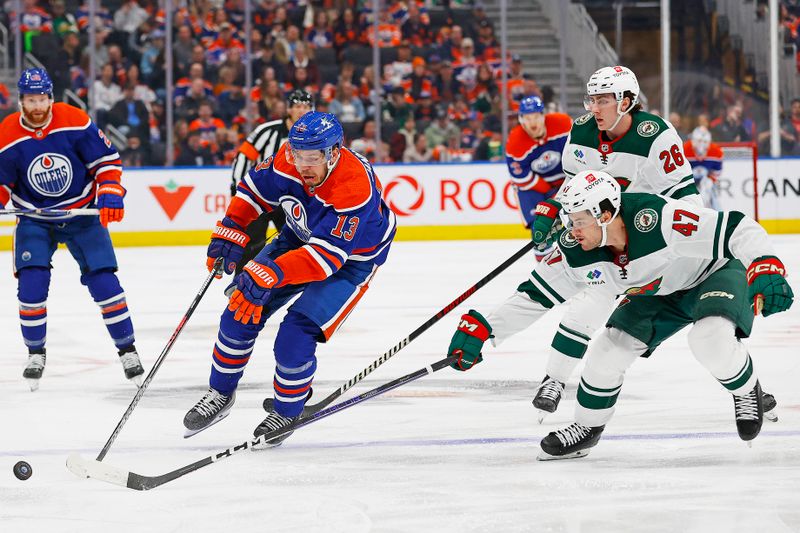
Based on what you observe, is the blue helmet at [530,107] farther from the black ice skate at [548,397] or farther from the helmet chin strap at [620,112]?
the black ice skate at [548,397]

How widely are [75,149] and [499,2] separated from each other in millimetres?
7264

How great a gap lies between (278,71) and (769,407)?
7.92m

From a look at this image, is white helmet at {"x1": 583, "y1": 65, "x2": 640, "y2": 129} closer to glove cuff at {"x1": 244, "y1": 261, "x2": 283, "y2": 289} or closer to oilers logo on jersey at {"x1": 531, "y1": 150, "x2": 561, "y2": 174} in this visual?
glove cuff at {"x1": 244, "y1": 261, "x2": 283, "y2": 289}

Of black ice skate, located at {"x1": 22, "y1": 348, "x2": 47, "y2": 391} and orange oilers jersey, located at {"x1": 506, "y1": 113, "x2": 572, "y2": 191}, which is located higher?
orange oilers jersey, located at {"x1": 506, "y1": 113, "x2": 572, "y2": 191}

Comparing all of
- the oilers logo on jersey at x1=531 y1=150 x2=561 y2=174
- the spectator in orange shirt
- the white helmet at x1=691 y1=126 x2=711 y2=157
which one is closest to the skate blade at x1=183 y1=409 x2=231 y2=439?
the oilers logo on jersey at x1=531 y1=150 x2=561 y2=174

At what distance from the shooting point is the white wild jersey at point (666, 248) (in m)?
3.25

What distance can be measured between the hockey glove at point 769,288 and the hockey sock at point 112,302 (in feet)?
8.34

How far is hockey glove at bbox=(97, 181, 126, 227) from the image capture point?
4.70 meters

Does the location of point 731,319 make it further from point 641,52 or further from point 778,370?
point 641,52

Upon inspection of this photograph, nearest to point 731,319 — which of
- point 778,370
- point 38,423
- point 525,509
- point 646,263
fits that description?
point 646,263

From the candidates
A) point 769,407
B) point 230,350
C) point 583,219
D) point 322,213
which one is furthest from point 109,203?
point 769,407

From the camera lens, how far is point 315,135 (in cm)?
362

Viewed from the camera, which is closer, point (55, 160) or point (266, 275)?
point (266, 275)

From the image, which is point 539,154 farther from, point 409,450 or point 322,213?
point 409,450
